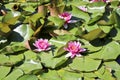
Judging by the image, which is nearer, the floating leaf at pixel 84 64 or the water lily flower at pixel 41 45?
the floating leaf at pixel 84 64

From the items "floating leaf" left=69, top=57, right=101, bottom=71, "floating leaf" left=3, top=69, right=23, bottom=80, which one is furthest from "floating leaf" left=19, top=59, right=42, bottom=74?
"floating leaf" left=69, top=57, right=101, bottom=71

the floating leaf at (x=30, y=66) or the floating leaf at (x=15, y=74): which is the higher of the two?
the floating leaf at (x=30, y=66)

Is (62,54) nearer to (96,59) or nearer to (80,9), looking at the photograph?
(96,59)

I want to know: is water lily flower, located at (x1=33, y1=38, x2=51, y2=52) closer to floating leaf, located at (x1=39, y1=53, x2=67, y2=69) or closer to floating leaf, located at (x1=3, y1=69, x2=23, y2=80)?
floating leaf, located at (x1=39, y1=53, x2=67, y2=69)

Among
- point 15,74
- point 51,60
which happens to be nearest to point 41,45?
point 51,60

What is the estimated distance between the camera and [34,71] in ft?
6.14

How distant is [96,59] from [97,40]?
0.17m

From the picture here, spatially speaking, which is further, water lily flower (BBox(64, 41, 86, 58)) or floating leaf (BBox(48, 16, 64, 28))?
floating leaf (BBox(48, 16, 64, 28))

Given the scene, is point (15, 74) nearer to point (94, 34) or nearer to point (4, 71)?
point (4, 71)

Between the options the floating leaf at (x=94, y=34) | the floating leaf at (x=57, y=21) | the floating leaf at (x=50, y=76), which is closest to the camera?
the floating leaf at (x=50, y=76)

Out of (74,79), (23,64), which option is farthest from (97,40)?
(23,64)

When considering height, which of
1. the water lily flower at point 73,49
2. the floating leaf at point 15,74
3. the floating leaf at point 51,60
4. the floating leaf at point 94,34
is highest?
the floating leaf at point 94,34

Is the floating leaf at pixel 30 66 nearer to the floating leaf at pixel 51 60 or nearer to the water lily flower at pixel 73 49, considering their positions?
the floating leaf at pixel 51 60

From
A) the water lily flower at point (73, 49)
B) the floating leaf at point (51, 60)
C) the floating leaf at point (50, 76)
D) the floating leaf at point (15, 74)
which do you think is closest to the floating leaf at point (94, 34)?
the water lily flower at point (73, 49)
